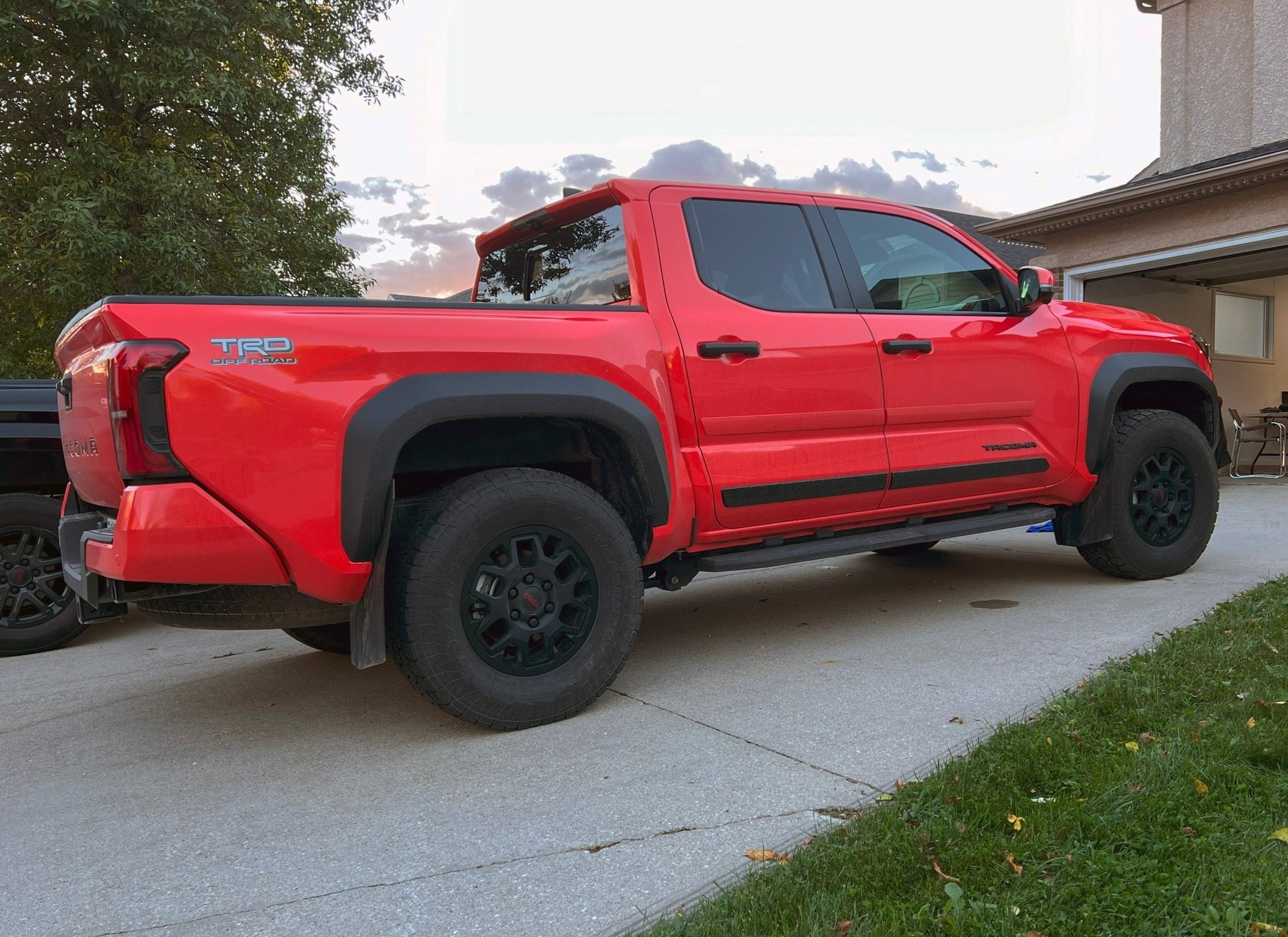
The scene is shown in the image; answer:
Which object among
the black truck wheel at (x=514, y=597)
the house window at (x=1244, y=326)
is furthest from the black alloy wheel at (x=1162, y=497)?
the house window at (x=1244, y=326)

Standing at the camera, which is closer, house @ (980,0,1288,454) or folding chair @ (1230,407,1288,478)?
house @ (980,0,1288,454)

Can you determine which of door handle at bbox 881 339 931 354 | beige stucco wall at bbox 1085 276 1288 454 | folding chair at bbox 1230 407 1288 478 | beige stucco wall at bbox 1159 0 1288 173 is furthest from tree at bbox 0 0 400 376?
beige stucco wall at bbox 1159 0 1288 173

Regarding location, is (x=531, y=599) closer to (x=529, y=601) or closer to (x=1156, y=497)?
(x=529, y=601)

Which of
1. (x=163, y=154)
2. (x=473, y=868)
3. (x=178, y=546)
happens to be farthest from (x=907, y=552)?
(x=163, y=154)

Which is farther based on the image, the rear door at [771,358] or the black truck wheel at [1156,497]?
the black truck wheel at [1156,497]

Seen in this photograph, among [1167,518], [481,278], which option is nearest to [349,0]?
[481,278]

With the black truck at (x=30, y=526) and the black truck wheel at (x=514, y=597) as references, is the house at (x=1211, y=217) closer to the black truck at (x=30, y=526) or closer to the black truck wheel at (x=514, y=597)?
the black truck wheel at (x=514, y=597)

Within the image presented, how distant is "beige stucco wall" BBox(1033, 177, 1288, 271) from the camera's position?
1133cm

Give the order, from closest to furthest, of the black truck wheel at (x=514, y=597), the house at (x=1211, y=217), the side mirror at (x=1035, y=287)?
the black truck wheel at (x=514, y=597) → the side mirror at (x=1035, y=287) → the house at (x=1211, y=217)

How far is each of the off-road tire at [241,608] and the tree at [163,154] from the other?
8285 mm

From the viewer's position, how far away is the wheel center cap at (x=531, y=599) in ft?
10.6

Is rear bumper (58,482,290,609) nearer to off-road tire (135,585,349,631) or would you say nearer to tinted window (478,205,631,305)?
off-road tire (135,585,349,631)

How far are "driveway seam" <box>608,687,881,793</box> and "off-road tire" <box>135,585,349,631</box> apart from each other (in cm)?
119

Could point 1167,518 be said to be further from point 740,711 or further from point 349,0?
point 349,0
